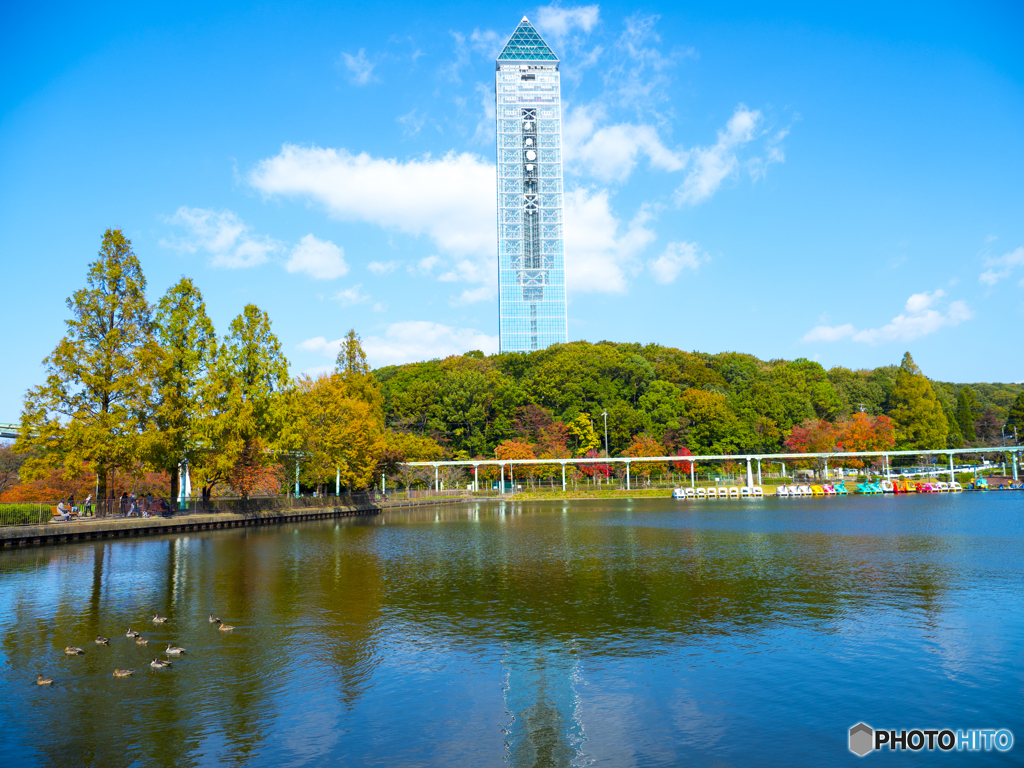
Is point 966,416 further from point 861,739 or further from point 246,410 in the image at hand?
point 861,739

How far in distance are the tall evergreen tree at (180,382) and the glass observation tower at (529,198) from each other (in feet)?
369

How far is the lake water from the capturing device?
8297 millimetres

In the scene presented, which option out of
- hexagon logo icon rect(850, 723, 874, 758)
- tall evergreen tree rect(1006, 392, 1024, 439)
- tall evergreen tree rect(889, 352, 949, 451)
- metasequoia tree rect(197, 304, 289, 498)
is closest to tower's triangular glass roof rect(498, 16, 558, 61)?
tall evergreen tree rect(889, 352, 949, 451)

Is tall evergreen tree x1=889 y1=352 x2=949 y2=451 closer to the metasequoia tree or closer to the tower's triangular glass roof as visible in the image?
the metasequoia tree

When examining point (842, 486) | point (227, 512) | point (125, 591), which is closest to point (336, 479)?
point (227, 512)

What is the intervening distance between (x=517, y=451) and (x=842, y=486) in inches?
1447

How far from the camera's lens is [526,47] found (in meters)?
167

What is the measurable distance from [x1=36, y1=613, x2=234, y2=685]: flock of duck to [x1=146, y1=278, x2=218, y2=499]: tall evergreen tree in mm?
22419

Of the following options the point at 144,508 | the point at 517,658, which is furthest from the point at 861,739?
the point at 144,508

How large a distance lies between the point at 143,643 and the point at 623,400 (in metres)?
82.6

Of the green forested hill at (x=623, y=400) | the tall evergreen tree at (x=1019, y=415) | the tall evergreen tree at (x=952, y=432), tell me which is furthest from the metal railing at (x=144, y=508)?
the tall evergreen tree at (x=1019, y=415)

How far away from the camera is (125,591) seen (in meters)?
17.8

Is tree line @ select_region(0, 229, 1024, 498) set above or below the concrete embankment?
above

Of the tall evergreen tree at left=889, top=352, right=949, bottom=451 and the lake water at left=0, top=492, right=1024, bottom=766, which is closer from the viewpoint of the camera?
the lake water at left=0, top=492, right=1024, bottom=766
